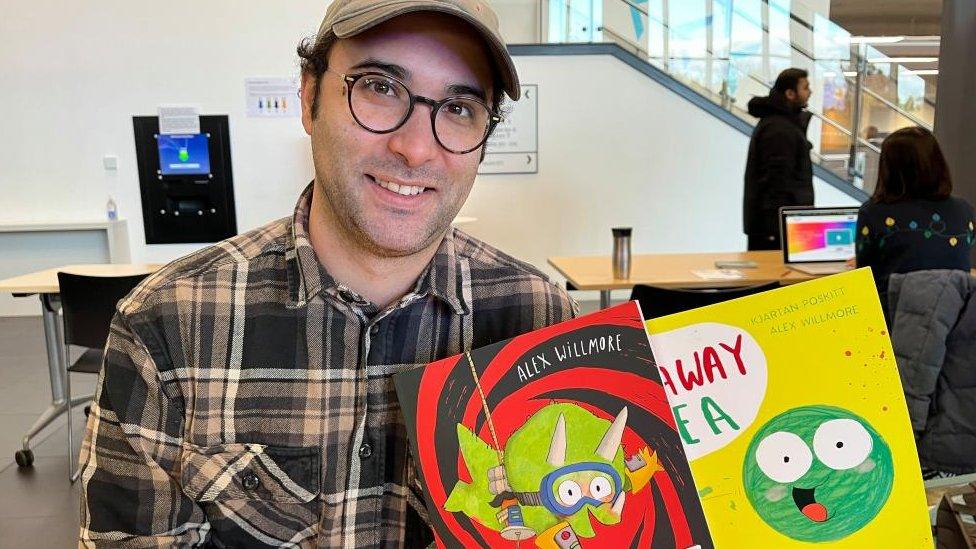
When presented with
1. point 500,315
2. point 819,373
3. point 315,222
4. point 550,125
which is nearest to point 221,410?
point 315,222

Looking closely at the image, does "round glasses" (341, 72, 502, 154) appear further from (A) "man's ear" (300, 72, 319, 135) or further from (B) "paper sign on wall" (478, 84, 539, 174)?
(B) "paper sign on wall" (478, 84, 539, 174)

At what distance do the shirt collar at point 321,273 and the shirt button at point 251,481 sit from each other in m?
0.26

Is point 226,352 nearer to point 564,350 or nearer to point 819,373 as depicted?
point 564,350

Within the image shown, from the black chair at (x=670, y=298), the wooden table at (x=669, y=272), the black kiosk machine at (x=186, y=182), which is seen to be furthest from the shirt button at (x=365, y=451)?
the black kiosk machine at (x=186, y=182)

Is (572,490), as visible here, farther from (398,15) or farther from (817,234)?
(817,234)

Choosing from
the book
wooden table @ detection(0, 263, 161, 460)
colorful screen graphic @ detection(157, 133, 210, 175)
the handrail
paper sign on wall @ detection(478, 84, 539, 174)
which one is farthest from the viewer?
the handrail

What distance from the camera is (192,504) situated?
3.04 ft

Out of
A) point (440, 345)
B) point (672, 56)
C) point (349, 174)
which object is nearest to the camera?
point (349, 174)

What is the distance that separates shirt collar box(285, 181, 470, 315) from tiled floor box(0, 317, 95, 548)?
217cm

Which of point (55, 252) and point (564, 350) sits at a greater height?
point (564, 350)

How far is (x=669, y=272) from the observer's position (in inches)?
131

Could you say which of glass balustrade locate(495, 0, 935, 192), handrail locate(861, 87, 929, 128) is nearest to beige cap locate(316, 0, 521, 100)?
glass balustrade locate(495, 0, 935, 192)

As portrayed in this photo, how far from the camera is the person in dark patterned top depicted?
238 cm

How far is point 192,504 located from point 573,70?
544cm
